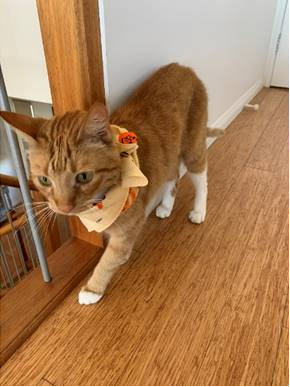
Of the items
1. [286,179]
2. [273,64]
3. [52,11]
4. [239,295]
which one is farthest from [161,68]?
[273,64]

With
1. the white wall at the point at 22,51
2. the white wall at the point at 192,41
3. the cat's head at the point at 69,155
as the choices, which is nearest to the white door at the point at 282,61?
the white wall at the point at 192,41

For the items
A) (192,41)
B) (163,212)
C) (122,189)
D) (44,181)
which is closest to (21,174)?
(44,181)

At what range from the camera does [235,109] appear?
229 cm

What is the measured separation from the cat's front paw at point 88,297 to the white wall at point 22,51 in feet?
2.65

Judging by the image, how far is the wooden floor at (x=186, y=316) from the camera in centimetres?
88

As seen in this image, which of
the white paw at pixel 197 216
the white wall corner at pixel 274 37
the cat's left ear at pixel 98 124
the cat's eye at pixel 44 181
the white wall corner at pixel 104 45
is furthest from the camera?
the white wall corner at pixel 274 37

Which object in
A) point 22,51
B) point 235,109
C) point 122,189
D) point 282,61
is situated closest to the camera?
point 122,189

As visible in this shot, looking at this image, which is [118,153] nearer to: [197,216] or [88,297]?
[88,297]

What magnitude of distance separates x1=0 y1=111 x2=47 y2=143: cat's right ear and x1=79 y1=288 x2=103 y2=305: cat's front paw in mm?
529

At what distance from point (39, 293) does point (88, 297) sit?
16 centimetres

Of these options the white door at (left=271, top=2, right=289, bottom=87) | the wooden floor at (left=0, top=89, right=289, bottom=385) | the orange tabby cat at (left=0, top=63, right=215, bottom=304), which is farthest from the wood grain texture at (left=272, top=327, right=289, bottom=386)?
the white door at (left=271, top=2, right=289, bottom=87)

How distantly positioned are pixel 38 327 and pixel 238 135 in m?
1.61

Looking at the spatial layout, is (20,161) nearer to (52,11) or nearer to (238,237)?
(52,11)

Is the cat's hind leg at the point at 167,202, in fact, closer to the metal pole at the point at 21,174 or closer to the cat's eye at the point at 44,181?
the metal pole at the point at 21,174
